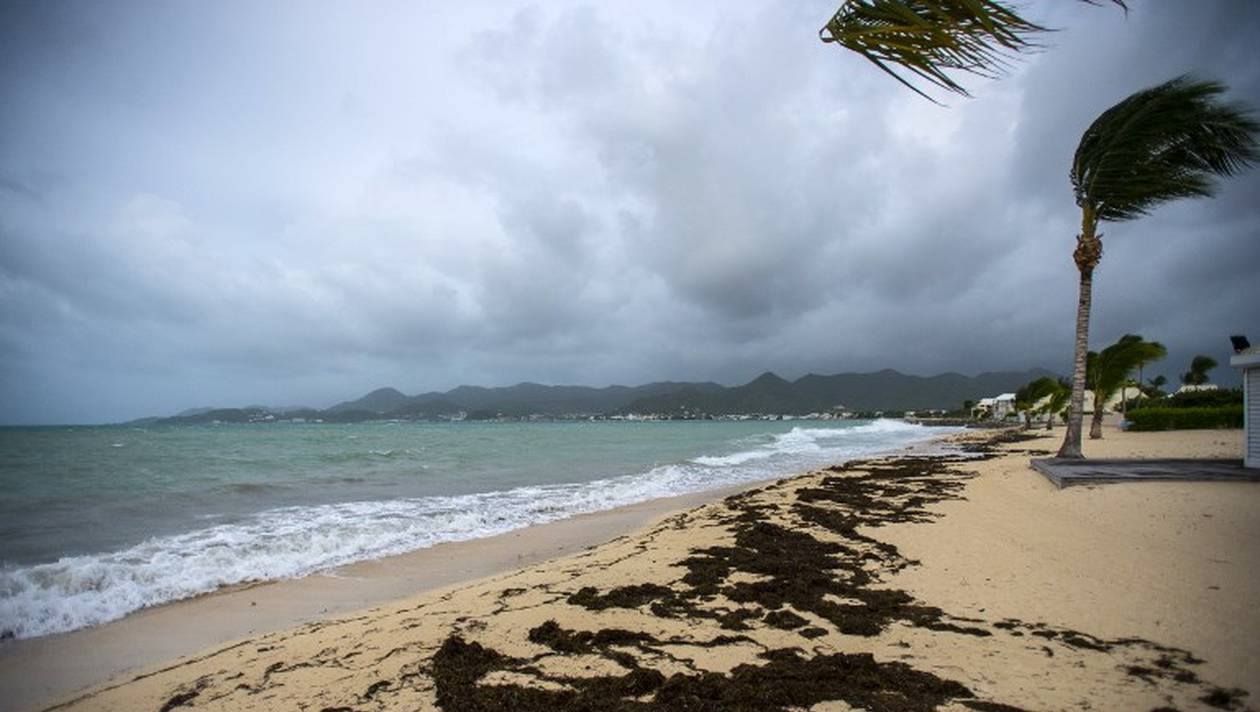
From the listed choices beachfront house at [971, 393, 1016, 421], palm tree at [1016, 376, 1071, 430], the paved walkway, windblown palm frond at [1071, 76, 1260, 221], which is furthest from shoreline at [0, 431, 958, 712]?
beachfront house at [971, 393, 1016, 421]

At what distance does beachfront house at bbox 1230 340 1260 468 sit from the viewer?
33.6ft

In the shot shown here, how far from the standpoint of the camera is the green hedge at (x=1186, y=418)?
2469 centimetres

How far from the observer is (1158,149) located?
41.4 ft

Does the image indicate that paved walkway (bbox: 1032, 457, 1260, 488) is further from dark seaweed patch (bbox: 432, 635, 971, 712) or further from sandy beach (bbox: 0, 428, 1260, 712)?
dark seaweed patch (bbox: 432, 635, 971, 712)

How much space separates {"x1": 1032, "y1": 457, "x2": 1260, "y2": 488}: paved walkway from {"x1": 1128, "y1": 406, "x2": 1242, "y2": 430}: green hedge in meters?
18.4

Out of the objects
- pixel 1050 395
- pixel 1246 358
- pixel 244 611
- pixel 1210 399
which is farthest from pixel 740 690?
pixel 1050 395

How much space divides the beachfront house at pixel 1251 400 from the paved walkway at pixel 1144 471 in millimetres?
303

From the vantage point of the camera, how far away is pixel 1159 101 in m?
12.1

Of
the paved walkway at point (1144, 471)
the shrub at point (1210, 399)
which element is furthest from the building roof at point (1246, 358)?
the shrub at point (1210, 399)

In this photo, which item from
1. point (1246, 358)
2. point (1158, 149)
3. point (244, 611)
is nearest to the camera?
point (244, 611)

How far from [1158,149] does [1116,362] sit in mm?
17482

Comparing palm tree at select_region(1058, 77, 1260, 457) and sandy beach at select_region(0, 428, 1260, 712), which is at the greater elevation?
palm tree at select_region(1058, 77, 1260, 457)

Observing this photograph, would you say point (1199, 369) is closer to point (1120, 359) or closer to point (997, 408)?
point (997, 408)

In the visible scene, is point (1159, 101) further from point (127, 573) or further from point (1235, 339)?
point (127, 573)
